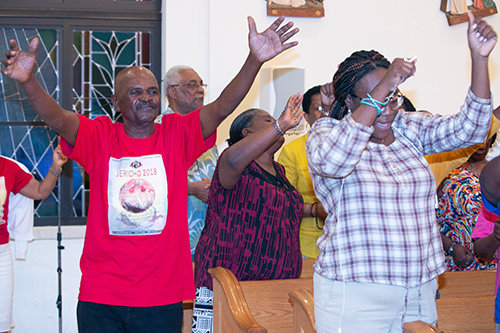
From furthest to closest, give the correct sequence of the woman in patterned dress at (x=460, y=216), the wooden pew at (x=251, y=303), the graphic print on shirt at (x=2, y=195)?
1. the graphic print on shirt at (x=2, y=195)
2. the woman in patterned dress at (x=460, y=216)
3. the wooden pew at (x=251, y=303)

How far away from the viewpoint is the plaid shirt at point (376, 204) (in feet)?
4.67

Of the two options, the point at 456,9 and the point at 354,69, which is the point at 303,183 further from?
the point at 456,9

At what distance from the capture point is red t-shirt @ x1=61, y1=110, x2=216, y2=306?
196cm

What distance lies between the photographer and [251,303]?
2279 mm

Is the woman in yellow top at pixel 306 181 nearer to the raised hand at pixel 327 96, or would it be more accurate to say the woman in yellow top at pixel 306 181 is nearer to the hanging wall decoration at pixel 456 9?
the raised hand at pixel 327 96

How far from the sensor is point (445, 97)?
450 centimetres

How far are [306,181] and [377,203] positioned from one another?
1.81 m

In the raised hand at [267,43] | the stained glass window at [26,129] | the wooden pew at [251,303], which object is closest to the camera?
the raised hand at [267,43]

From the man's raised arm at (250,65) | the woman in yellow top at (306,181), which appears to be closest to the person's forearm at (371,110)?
the man's raised arm at (250,65)

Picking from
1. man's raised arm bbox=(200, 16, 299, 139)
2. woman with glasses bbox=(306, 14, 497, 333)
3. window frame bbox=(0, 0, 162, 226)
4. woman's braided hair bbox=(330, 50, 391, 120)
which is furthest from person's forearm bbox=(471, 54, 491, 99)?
window frame bbox=(0, 0, 162, 226)

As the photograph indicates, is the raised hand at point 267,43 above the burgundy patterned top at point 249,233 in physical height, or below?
above

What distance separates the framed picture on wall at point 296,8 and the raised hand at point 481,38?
277cm

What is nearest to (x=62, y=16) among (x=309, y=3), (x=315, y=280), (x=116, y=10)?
(x=116, y=10)

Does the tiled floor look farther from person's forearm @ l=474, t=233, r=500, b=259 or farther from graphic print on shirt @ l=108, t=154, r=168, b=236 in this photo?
person's forearm @ l=474, t=233, r=500, b=259
